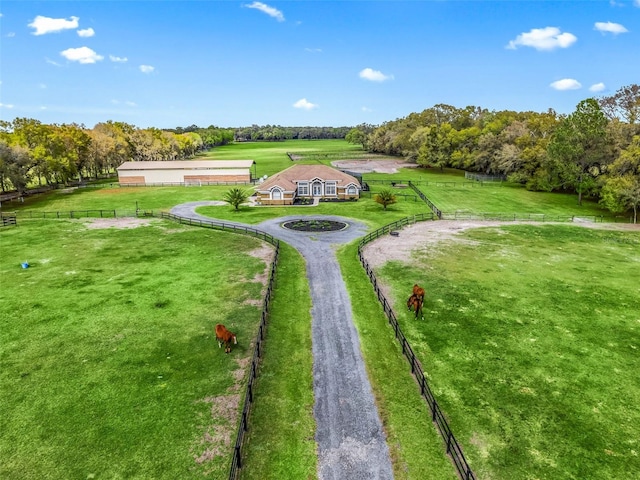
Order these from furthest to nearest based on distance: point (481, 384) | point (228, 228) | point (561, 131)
A: point (561, 131)
point (228, 228)
point (481, 384)

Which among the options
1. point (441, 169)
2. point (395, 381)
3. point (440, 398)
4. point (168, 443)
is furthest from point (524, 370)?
point (441, 169)

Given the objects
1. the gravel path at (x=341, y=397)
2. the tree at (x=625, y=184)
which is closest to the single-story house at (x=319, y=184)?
the tree at (x=625, y=184)

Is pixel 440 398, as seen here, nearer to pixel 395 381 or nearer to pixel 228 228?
pixel 395 381

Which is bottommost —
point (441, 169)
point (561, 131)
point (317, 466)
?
point (317, 466)

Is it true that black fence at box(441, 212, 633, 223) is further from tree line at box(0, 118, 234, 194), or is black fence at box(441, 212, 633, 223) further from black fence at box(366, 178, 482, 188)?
tree line at box(0, 118, 234, 194)

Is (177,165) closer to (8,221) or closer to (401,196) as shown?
(8,221)

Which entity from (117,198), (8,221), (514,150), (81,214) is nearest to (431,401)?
(8,221)

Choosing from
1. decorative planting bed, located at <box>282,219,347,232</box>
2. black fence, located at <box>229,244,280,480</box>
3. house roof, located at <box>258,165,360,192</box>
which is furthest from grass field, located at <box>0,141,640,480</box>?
house roof, located at <box>258,165,360,192</box>

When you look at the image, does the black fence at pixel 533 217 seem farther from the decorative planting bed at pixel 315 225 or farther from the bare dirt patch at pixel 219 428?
the bare dirt patch at pixel 219 428
